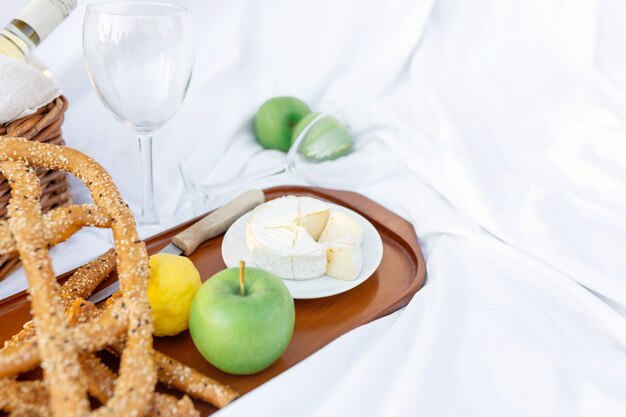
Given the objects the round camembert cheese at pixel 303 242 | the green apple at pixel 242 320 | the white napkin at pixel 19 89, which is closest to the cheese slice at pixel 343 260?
the round camembert cheese at pixel 303 242

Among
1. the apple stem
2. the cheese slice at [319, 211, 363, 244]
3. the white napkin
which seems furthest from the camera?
the cheese slice at [319, 211, 363, 244]

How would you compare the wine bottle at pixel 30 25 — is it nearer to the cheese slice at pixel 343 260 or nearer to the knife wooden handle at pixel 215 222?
the knife wooden handle at pixel 215 222

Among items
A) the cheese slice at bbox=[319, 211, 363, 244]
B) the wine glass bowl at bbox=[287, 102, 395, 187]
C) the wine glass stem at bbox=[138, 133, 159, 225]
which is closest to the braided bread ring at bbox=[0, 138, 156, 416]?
the wine glass stem at bbox=[138, 133, 159, 225]

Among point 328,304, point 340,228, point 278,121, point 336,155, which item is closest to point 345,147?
point 336,155

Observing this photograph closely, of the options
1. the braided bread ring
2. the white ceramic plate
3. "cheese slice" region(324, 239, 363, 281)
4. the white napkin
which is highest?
the white napkin

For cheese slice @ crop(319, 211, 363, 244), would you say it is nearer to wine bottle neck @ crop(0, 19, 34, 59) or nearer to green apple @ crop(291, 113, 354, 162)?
green apple @ crop(291, 113, 354, 162)

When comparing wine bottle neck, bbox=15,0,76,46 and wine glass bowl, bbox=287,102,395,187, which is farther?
wine glass bowl, bbox=287,102,395,187

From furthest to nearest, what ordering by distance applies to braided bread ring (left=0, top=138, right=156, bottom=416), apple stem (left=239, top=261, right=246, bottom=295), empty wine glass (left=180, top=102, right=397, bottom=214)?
empty wine glass (left=180, top=102, right=397, bottom=214)
apple stem (left=239, top=261, right=246, bottom=295)
braided bread ring (left=0, top=138, right=156, bottom=416)
